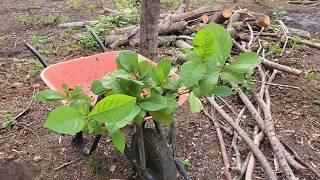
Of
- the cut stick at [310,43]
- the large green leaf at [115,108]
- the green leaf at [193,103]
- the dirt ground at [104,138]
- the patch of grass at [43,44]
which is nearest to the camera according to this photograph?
the large green leaf at [115,108]

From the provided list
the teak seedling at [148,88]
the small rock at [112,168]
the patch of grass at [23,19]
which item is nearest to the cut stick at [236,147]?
the small rock at [112,168]

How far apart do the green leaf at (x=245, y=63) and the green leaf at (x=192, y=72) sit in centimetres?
14

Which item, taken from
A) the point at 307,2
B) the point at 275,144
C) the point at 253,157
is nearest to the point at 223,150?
the point at 253,157

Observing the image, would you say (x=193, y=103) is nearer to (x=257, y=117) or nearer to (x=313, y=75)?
(x=257, y=117)

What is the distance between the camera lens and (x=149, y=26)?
368 centimetres

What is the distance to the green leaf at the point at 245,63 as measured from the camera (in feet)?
5.70

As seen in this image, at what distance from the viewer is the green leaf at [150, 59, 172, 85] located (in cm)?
196

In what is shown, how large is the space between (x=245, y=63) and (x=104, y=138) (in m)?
1.70

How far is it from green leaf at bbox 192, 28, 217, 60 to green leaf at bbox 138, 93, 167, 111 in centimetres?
30

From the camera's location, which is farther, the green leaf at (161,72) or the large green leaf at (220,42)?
the green leaf at (161,72)

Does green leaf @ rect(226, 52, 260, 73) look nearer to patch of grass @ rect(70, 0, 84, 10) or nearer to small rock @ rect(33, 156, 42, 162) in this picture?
small rock @ rect(33, 156, 42, 162)

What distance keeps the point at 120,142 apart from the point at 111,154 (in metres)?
1.08

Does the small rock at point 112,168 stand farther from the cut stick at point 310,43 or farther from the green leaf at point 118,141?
the cut stick at point 310,43

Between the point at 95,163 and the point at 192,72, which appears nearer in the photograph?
the point at 192,72
